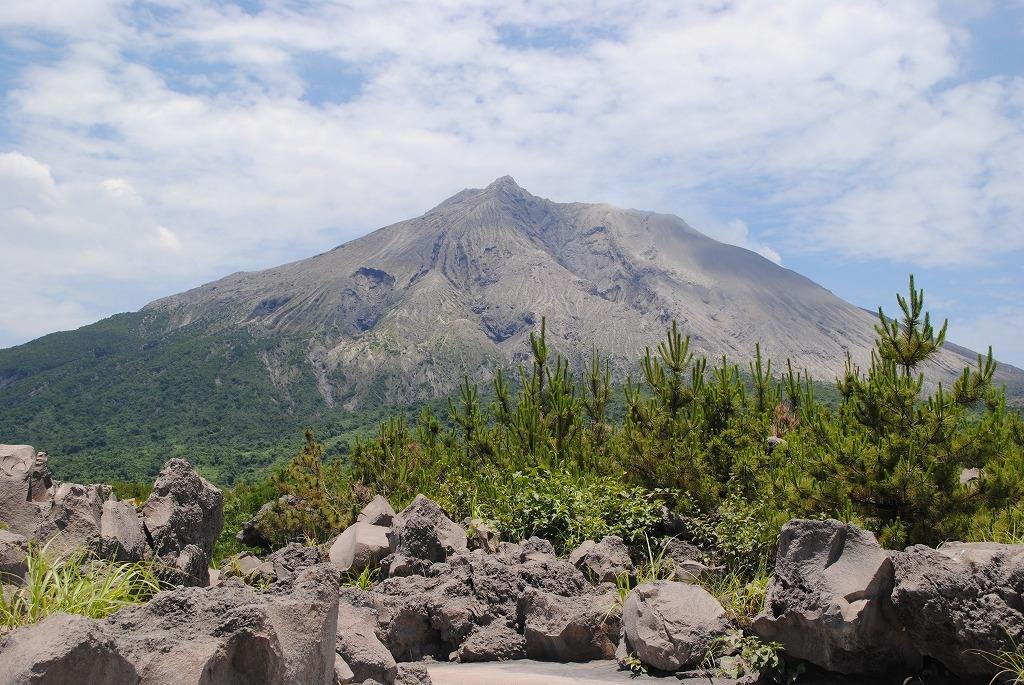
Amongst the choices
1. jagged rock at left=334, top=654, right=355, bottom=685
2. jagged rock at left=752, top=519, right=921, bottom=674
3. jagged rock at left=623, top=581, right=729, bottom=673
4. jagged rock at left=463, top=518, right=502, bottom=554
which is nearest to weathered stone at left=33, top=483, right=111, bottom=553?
jagged rock at left=334, top=654, right=355, bottom=685

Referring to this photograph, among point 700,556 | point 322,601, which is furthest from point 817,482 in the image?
point 322,601

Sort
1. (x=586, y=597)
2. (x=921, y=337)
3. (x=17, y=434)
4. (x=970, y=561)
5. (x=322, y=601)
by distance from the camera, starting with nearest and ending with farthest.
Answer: (x=322, y=601) < (x=970, y=561) < (x=586, y=597) < (x=921, y=337) < (x=17, y=434)

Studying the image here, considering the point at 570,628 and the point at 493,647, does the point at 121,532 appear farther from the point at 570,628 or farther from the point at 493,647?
the point at 570,628

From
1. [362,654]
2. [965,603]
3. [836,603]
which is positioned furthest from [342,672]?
[965,603]

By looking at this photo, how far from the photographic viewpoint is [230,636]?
4777mm

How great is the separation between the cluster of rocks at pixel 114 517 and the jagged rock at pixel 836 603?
5.91 m

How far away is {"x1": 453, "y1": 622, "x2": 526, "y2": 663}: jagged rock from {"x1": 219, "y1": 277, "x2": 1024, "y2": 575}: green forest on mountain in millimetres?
2897

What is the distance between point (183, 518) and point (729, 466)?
8246 mm

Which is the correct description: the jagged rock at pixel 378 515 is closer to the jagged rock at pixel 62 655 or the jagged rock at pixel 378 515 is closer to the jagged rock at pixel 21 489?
the jagged rock at pixel 21 489

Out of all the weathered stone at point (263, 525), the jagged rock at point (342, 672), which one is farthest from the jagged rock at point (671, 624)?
the weathered stone at point (263, 525)

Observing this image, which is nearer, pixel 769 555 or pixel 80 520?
pixel 80 520

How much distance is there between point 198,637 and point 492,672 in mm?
4090

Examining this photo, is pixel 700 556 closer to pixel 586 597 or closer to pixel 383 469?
pixel 586 597

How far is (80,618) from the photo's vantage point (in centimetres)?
423
